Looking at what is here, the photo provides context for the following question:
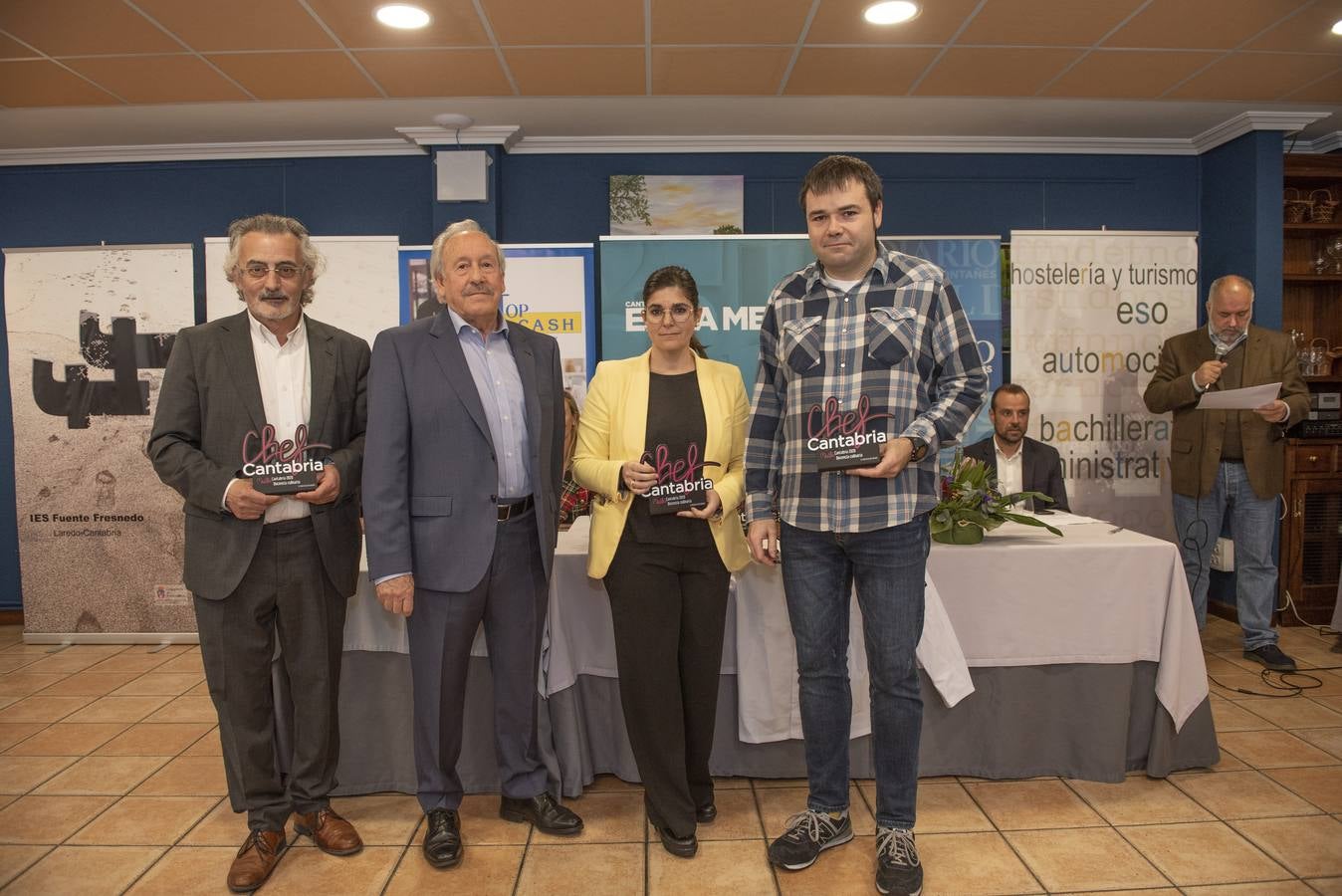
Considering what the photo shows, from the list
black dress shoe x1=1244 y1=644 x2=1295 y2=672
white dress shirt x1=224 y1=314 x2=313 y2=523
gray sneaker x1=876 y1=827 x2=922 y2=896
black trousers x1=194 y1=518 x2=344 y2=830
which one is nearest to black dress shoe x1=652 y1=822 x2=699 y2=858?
gray sneaker x1=876 y1=827 x2=922 y2=896

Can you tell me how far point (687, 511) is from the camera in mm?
2191

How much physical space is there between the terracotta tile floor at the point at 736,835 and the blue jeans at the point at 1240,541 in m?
0.96

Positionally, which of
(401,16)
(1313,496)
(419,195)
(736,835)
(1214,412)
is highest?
(401,16)

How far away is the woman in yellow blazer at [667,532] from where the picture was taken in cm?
227

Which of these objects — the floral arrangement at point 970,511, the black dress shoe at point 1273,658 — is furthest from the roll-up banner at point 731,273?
the floral arrangement at point 970,511

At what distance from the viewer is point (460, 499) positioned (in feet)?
7.32

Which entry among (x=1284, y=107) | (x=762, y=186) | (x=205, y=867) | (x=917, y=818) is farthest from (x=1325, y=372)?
(x=205, y=867)

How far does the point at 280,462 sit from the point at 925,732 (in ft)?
6.63

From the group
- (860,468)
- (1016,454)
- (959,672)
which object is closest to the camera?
(860,468)

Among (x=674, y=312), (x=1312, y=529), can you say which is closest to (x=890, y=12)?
(x=674, y=312)

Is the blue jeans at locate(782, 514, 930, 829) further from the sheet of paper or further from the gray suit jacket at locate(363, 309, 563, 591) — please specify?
the sheet of paper

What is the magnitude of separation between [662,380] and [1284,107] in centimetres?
449

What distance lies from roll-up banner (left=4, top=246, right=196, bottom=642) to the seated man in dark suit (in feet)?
13.9

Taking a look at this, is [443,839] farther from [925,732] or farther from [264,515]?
[925,732]
